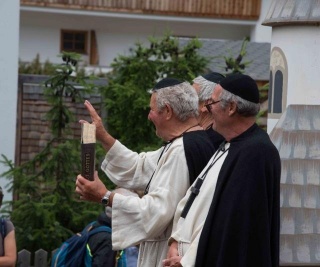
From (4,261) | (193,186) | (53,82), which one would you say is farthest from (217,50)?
(193,186)

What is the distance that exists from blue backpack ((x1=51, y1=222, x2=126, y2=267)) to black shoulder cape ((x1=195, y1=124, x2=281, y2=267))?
6.32 ft

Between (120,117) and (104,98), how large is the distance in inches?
13.2

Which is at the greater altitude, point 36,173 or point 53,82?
point 53,82

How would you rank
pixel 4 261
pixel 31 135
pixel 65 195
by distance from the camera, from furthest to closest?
pixel 31 135
pixel 65 195
pixel 4 261

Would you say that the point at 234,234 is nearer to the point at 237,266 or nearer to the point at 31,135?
the point at 237,266

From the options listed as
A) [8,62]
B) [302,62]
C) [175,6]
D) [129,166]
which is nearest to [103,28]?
[175,6]

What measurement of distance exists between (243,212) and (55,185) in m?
5.00

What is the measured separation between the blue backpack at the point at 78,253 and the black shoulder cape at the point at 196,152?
59.0 inches

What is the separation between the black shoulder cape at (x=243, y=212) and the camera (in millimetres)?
4055

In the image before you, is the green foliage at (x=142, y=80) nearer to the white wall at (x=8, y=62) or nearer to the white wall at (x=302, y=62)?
the white wall at (x=8, y=62)

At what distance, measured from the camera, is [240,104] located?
421 centimetres

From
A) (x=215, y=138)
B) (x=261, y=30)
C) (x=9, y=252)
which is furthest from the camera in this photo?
(x=261, y=30)

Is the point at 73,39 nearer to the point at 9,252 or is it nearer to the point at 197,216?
the point at 9,252

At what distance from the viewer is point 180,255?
4254 mm
